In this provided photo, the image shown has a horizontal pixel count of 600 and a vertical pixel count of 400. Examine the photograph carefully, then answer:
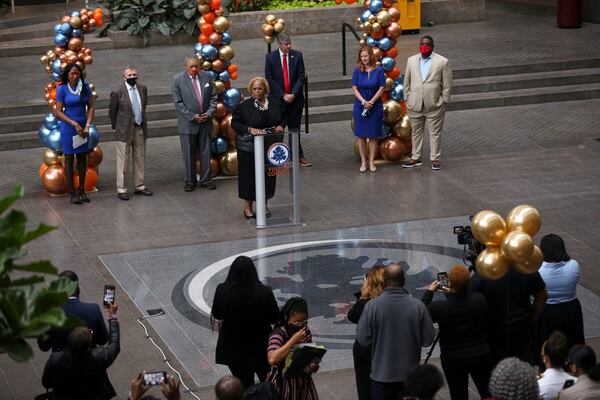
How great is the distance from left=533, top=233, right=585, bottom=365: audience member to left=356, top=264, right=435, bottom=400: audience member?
57.3 inches

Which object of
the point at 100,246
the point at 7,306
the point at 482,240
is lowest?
the point at 100,246

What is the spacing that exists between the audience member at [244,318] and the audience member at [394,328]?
75 cm

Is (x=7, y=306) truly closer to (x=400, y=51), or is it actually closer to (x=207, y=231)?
(x=207, y=231)

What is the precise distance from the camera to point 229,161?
50.4 feet

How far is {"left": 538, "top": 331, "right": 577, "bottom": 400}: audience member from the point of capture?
732 cm

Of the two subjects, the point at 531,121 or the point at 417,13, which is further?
the point at 417,13

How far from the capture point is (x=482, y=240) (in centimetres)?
805

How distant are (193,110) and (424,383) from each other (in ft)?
28.3

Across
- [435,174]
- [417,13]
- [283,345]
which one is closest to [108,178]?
[435,174]

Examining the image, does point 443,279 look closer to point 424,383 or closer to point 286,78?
point 424,383

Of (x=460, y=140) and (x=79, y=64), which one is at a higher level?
(x=79, y=64)

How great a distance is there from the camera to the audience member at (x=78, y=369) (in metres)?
A: 7.52

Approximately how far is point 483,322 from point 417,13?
52.3 ft

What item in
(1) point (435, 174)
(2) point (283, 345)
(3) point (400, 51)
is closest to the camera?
(2) point (283, 345)
